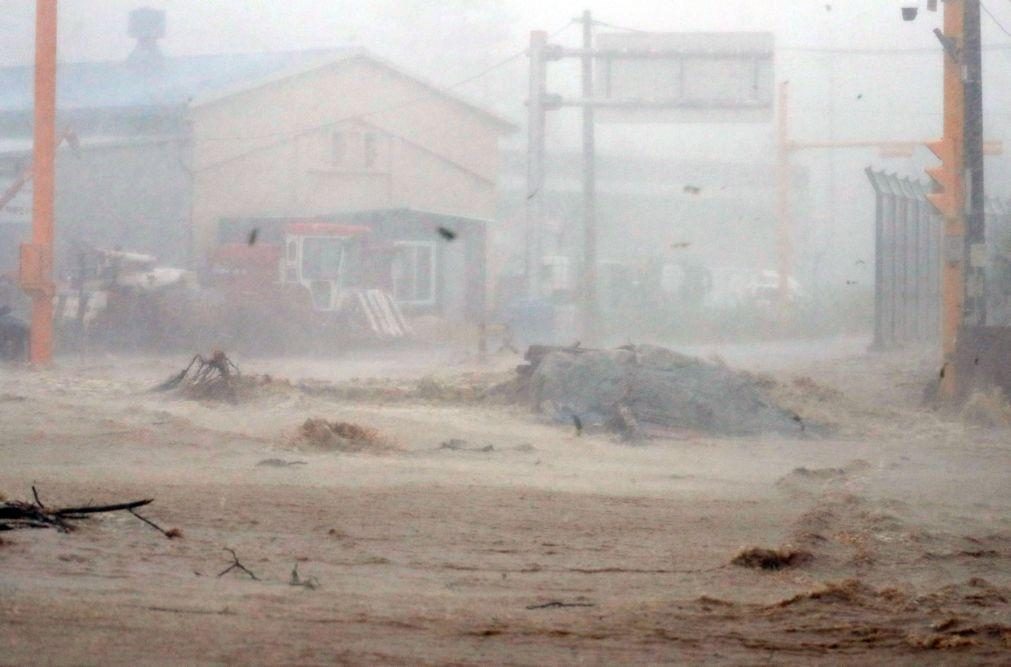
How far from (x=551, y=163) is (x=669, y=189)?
8.06 meters

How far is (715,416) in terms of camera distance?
49.5 feet

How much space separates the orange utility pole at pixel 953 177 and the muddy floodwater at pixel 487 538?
1.84m

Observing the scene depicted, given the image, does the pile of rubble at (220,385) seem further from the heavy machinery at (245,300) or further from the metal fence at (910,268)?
the metal fence at (910,268)

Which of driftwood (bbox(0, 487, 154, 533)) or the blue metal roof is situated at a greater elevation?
the blue metal roof

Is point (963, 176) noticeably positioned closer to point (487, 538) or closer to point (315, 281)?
point (487, 538)

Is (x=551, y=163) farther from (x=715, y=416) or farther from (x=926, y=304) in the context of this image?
(x=715, y=416)

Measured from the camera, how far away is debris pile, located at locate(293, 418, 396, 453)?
12383mm

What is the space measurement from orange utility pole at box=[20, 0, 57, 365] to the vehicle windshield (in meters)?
10.7

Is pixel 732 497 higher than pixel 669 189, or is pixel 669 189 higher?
pixel 669 189

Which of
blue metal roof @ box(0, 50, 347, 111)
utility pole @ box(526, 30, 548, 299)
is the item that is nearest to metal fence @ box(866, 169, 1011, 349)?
utility pole @ box(526, 30, 548, 299)

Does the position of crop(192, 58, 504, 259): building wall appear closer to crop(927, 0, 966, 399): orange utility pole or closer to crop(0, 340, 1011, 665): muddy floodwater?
crop(0, 340, 1011, 665): muddy floodwater

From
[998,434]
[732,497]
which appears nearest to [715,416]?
[998,434]

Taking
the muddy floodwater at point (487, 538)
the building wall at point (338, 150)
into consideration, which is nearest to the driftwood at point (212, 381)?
the muddy floodwater at point (487, 538)

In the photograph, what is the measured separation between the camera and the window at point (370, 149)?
37.8 m
